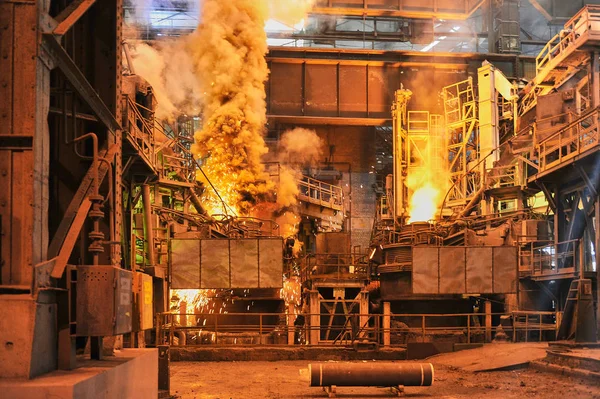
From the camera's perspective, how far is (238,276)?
2644cm

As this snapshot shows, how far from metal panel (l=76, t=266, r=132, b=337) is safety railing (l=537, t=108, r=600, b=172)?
17980 millimetres

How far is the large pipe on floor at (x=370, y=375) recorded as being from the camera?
14781 mm

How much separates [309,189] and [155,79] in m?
10.6

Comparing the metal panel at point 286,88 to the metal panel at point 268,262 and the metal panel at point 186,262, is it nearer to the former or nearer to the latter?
the metal panel at point 268,262

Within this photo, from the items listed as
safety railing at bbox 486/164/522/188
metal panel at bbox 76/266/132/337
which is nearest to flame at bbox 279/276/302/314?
safety railing at bbox 486/164/522/188

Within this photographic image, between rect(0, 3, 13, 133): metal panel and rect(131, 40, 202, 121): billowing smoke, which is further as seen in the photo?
rect(131, 40, 202, 121): billowing smoke

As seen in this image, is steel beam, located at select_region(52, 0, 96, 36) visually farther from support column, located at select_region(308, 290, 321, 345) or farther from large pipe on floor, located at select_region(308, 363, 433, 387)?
support column, located at select_region(308, 290, 321, 345)

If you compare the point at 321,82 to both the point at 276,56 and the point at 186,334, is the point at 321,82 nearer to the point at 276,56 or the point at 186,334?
the point at 276,56

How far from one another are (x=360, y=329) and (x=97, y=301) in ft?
57.4

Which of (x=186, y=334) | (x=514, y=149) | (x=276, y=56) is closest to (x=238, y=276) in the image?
(x=186, y=334)

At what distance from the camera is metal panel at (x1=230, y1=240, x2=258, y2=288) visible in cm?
2642

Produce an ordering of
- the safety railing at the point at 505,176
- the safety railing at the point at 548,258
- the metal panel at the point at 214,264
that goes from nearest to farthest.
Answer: the safety railing at the point at 548,258
the metal panel at the point at 214,264
the safety railing at the point at 505,176

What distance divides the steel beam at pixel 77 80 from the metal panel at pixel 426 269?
1817 centimetres

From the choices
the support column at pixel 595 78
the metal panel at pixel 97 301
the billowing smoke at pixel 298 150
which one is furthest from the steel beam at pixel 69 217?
the billowing smoke at pixel 298 150
